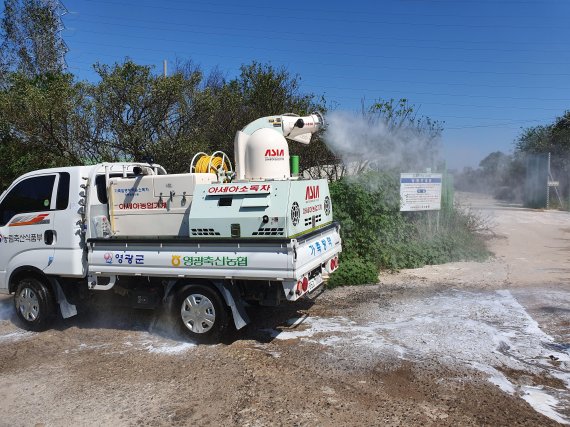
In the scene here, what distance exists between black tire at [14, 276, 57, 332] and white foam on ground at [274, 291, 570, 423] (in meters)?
3.30

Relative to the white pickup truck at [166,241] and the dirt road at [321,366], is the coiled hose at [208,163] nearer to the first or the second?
the white pickup truck at [166,241]

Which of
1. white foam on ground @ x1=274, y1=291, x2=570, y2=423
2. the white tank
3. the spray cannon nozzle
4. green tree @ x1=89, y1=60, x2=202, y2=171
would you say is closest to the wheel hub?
white foam on ground @ x1=274, y1=291, x2=570, y2=423

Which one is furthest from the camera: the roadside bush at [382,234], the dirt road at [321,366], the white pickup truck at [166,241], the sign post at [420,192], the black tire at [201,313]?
the sign post at [420,192]

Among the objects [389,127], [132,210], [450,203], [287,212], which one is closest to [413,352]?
[287,212]

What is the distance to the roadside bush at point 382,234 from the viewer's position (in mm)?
9820

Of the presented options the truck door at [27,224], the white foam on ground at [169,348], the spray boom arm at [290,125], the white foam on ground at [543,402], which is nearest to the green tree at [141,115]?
the truck door at [27,224]

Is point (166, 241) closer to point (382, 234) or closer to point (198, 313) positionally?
point (198, 313)

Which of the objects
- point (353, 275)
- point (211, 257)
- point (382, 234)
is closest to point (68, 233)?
point (211, 257)

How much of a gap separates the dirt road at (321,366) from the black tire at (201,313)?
0.17 m

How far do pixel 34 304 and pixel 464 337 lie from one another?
588cm

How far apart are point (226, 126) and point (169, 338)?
27.8 ft

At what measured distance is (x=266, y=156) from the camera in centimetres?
630

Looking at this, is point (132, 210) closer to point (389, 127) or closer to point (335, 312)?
point (335, 312)

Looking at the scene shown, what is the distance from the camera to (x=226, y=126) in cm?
1362
